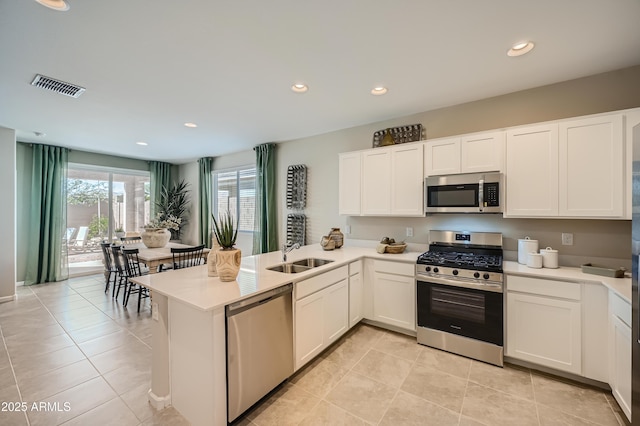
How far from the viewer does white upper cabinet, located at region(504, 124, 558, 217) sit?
2.38m

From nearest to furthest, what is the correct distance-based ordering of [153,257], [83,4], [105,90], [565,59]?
[83,4]
[565,59]
[105,90]
[153,257]

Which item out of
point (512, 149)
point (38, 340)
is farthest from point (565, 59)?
point (38, 340)

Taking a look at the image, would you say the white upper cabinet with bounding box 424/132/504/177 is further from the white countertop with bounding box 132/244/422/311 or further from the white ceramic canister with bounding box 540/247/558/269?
the white countertop with bounding box 132/244/422/311

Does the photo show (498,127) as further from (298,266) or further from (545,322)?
(298,266)

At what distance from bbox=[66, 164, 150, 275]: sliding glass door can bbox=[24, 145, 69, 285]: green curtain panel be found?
13.3 inches

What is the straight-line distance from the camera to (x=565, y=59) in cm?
220

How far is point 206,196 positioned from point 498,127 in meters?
5.76

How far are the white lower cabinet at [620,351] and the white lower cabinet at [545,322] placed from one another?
181 mm

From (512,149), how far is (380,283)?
77.5 inches

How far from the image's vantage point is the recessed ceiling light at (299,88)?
8.71 ft

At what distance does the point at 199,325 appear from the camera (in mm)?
1641

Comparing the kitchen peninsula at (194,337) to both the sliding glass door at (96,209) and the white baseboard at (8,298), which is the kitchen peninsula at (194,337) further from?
the sliding glass door at (96,209)

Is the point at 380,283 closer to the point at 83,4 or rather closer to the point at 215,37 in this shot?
the point at 215,37

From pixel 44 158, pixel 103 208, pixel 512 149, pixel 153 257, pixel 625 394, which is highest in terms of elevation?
pixel 44 158
